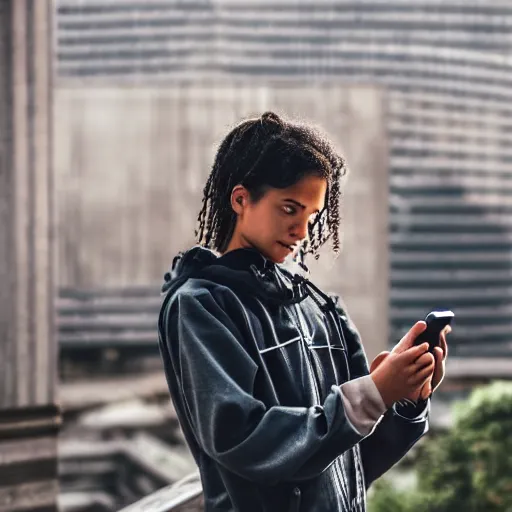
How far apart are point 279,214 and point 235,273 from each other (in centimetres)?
10

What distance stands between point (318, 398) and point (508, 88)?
68.2 metres

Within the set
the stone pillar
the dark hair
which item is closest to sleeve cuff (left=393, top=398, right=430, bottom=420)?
the dark hair

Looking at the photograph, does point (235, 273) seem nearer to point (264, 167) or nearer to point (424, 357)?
point (264, 167)

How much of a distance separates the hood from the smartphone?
20 cm

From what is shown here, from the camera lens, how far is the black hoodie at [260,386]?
4.10 feet

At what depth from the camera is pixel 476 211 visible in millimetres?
60375

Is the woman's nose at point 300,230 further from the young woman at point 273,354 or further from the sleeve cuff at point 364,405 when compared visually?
the sleeve cuff at point 364,405

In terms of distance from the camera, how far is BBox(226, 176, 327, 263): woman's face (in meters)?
1.34

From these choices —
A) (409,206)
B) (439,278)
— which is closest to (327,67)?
(409,206)

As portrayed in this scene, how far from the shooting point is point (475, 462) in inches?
307

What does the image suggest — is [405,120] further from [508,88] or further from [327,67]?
[508,88]

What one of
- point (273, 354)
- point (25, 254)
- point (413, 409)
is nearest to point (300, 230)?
point (273, 354)

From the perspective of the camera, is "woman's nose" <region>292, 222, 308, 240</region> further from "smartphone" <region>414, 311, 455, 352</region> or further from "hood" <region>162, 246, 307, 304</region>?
"smartphone" <region>414, 311, 455, 352</region>

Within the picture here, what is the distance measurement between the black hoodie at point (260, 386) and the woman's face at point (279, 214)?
0.03 m
